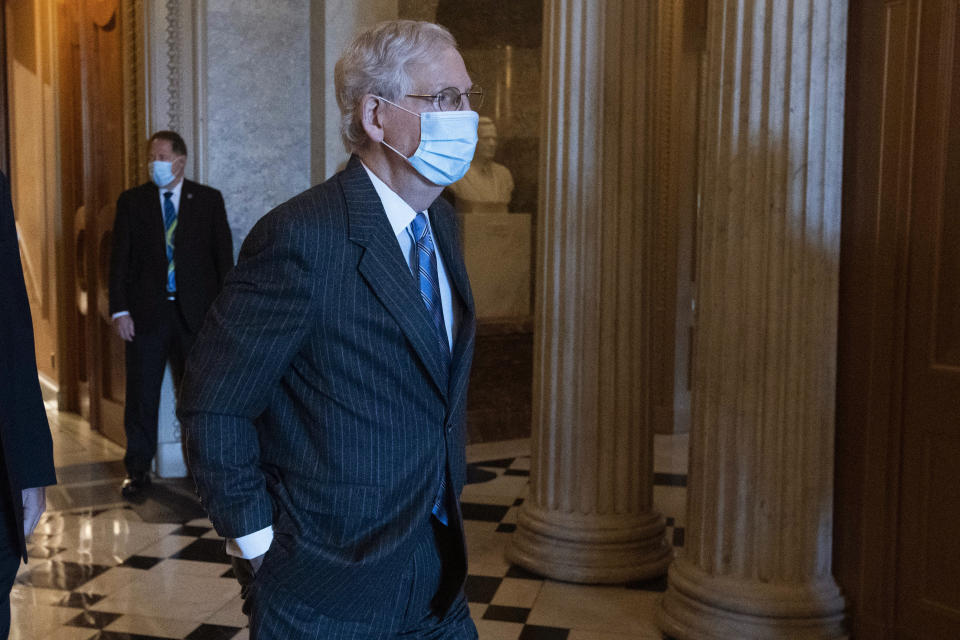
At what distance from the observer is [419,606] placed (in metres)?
1.87

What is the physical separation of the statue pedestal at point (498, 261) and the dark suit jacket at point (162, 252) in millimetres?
1849

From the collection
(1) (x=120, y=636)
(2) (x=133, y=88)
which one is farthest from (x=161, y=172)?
(1) (x=120, y=636)

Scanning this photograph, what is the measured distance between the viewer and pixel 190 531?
5.17 m

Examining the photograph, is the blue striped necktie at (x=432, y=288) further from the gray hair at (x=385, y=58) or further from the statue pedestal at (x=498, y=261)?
the statue pedestal at (x=498, y=261)

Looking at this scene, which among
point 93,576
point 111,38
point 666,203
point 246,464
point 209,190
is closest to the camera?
point 246,464

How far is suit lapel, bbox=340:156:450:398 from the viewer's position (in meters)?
1.73

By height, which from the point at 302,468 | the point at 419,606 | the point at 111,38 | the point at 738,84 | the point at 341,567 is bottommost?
the point at 419,606

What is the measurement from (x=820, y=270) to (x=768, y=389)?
0.40 metres

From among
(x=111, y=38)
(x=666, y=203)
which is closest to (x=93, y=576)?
(x=111, y=38)

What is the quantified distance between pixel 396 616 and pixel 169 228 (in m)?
4.43

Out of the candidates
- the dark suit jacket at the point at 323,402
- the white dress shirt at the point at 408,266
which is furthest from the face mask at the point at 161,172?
the dark suit jacket at the point at 323,402

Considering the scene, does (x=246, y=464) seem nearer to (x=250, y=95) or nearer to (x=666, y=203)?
(x=250, y=95)

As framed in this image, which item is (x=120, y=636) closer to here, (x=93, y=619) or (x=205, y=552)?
(x=93, y=619)

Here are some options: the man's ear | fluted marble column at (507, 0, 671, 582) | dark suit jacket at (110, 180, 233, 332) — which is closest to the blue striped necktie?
the man's ear
